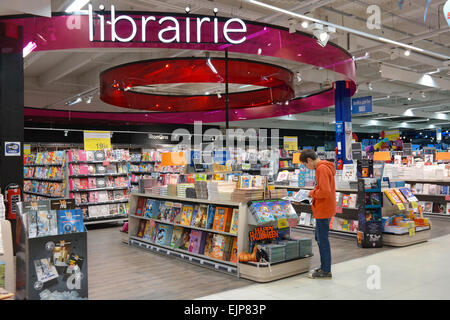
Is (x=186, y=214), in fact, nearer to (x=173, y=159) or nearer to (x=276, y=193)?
(x=276, y=193)

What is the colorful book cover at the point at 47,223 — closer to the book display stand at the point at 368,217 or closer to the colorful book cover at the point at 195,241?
the colorful book cover at the point at 195,241

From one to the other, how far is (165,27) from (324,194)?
3.32 m

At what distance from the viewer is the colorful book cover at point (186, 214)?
624 centimetres

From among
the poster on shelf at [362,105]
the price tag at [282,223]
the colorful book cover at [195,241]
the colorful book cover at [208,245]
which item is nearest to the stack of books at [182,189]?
the colorful book cover at [195,241]

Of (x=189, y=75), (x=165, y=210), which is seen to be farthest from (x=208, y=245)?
(x=189, y=75)

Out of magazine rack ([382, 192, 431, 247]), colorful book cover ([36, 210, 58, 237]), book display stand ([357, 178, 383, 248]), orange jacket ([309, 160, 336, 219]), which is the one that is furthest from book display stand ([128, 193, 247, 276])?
magazine rack ([382, 192, 431, 247])

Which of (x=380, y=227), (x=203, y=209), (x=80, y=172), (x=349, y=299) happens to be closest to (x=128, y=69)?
(x=80, y=172)

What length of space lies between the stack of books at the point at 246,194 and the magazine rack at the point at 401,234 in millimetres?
2910

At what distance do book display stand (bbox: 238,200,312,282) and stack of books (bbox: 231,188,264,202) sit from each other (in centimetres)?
11

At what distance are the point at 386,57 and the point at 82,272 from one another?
1243cm

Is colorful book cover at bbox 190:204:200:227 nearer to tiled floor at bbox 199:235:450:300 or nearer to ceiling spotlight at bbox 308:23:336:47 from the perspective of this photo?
tiled floor at bbox 199:235:450:300

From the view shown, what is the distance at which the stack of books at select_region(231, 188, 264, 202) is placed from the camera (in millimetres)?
5270

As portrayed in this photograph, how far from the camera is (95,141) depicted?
10.1 metres

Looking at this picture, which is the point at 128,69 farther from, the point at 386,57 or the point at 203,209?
the point at 386,57
